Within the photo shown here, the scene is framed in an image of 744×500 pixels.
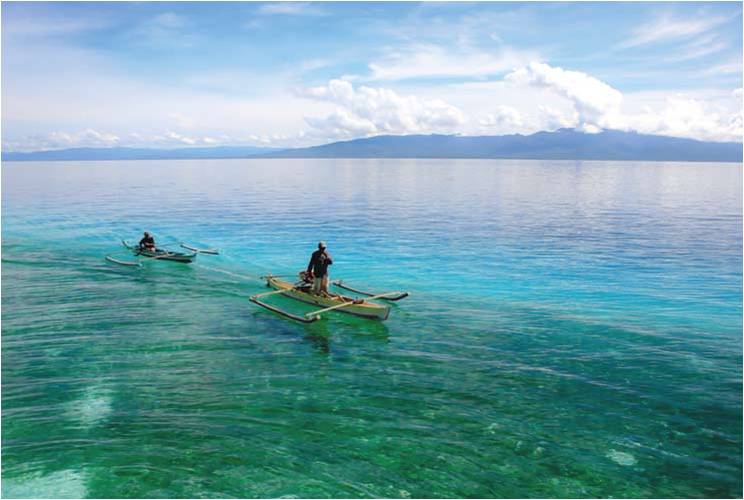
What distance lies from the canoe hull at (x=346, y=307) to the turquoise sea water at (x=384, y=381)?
74 cm

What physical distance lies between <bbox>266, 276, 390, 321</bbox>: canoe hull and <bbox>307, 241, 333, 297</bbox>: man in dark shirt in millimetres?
546

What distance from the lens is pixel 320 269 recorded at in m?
32.1

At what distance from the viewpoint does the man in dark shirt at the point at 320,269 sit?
31670mm

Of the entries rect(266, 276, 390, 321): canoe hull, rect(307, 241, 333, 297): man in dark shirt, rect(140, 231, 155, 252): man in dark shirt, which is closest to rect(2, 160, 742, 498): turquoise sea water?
rect(266, 276, 390, 321): canoe hull

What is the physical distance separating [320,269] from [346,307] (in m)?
2.88

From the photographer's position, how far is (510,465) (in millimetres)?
16938

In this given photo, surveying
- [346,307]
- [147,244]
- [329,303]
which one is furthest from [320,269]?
[147,244]

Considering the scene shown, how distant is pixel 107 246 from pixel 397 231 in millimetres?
34879

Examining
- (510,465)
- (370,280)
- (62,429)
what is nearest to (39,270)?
(370,280)

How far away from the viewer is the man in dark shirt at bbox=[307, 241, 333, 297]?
104ft

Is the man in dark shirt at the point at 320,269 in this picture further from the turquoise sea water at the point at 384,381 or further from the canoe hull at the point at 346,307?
the turquoise sea water at the point at 384,381

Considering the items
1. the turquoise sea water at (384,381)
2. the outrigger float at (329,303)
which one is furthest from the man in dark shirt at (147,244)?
the outrigger float at (329,303)

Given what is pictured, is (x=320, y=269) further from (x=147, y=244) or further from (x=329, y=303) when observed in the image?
(x=147, y=244)

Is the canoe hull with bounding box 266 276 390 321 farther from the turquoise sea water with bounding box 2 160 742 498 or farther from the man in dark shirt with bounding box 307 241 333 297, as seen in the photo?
the turquoise sea water with bounding box 2 160 742 498
